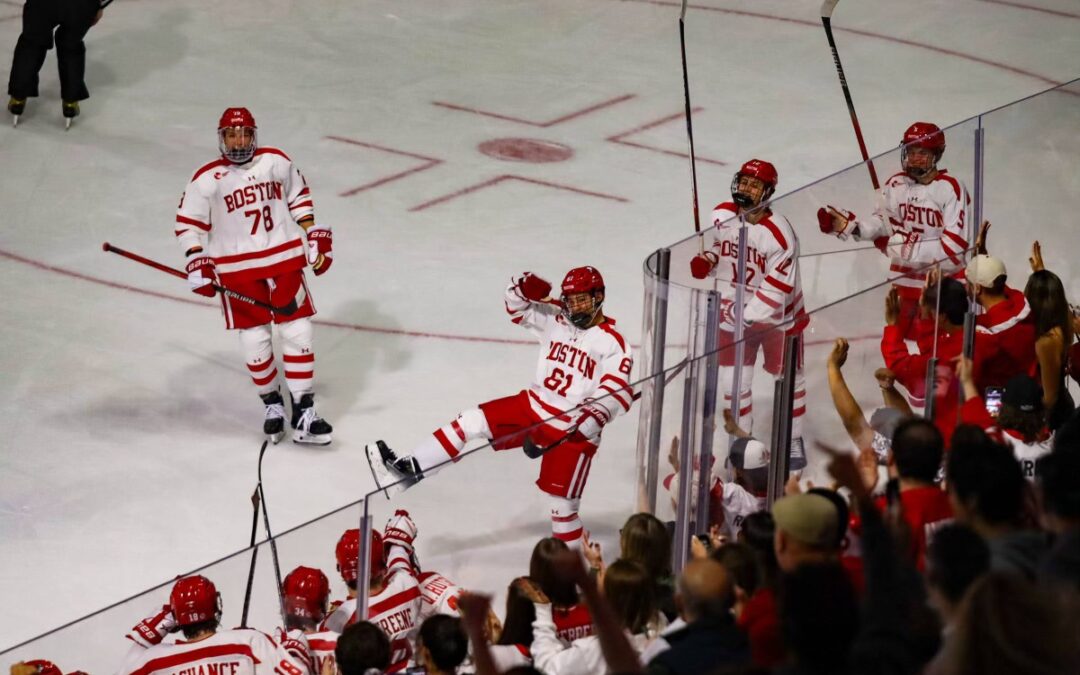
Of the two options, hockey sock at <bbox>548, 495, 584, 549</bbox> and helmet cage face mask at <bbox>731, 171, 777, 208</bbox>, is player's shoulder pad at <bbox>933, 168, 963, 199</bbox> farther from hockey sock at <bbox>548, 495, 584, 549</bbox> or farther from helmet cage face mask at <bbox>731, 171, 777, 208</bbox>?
hockey sock at <bbox>548, 495, 584, 549</bbox>

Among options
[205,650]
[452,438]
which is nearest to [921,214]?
[452,438]

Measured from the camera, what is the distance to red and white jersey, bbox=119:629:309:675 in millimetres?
4426

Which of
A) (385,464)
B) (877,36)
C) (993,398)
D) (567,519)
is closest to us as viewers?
(567,519)

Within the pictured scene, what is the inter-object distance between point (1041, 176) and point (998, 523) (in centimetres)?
405

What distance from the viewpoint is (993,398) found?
521 centimetres

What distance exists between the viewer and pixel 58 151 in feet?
34.2

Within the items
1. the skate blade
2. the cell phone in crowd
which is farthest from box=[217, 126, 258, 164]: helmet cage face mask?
the cell phone in crowd

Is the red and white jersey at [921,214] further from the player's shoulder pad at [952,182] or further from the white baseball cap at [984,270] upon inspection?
the white baseball cap at [984,270]

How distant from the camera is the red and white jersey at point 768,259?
632 centimetres

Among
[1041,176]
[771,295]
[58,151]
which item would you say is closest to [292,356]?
[771,295]

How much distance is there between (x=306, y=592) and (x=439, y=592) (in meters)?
0.35

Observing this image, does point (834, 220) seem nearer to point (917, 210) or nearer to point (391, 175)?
point (917, 210)

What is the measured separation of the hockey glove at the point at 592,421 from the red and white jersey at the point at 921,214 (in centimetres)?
231

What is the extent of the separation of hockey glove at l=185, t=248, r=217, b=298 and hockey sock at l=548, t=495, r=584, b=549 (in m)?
2.54
